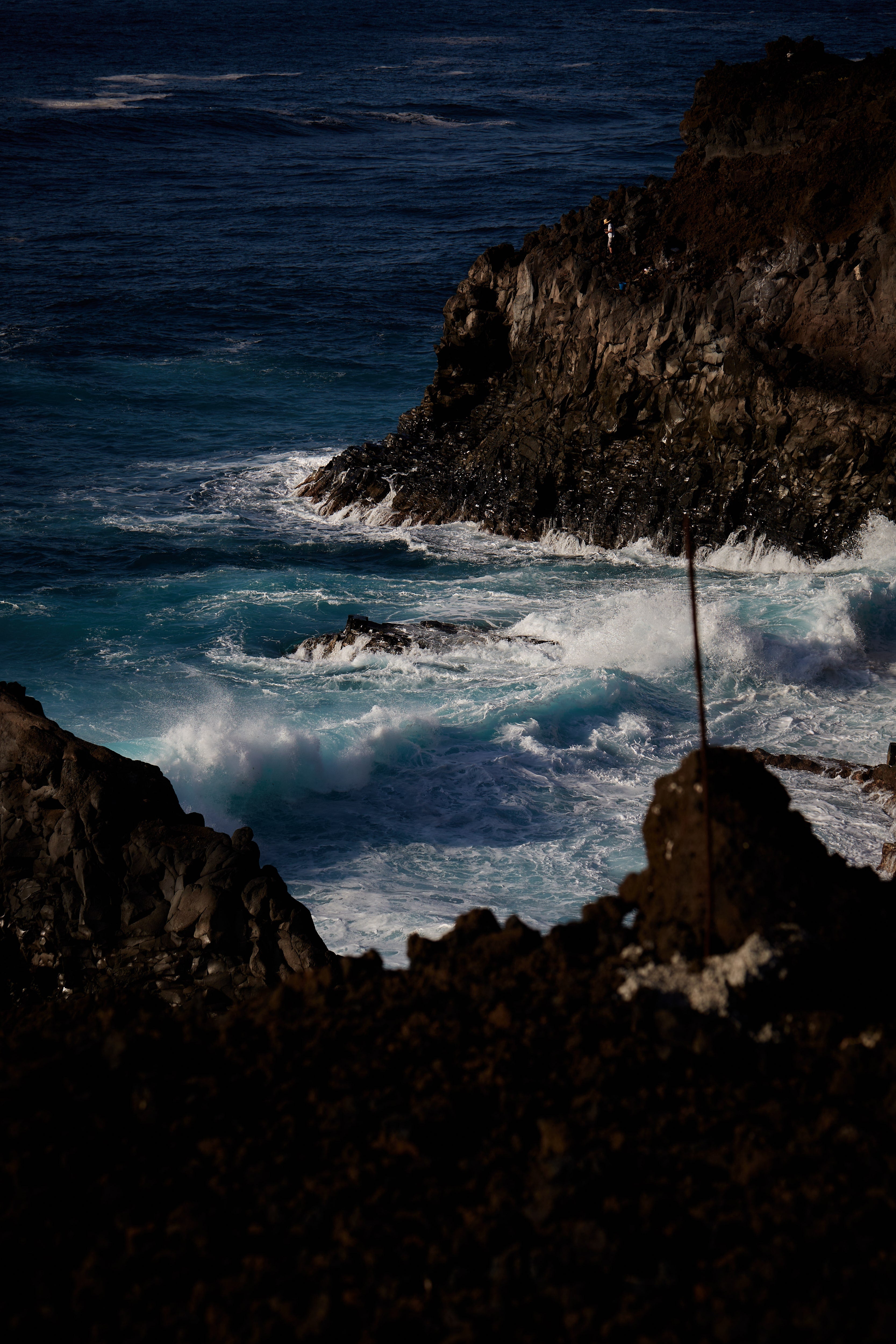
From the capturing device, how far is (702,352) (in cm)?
2241

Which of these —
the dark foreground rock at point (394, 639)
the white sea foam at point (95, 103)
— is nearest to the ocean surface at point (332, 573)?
the dark foreground rock at point (394, 639)

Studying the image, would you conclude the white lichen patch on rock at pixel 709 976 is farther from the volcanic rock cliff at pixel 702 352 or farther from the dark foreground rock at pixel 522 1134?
the volcanic rock cliff at pixel 702 352

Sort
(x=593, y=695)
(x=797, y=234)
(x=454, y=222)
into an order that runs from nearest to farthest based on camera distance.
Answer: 1. (x=593, y=695)
2. (x=797, y=234)
3. (x=454, y=222)

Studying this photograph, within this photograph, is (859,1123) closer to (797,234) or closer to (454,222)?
(797,234)

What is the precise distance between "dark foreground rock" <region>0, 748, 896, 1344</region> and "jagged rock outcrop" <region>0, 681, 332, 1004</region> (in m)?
2.51

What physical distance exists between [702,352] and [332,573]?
865 centimetres

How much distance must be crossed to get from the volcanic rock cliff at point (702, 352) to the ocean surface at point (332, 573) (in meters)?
1.00

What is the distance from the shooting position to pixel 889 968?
5.50 metres

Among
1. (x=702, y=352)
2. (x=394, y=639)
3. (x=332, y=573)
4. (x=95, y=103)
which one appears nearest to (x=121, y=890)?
(x=394, y=639)

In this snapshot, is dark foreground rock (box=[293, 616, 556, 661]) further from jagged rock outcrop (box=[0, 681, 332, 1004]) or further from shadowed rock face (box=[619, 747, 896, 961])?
shadowed rock face (box=[619, 747, 896, 961])

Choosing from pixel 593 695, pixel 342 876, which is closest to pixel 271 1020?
pixel 342 876

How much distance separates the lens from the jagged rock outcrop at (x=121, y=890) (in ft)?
28.6

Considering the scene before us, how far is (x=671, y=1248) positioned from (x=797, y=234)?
71.7 ft

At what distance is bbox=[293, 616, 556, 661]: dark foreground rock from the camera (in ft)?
62.0
